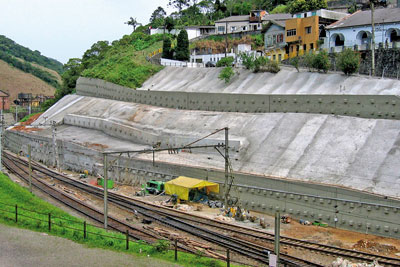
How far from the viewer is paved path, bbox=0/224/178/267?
17.9 meters

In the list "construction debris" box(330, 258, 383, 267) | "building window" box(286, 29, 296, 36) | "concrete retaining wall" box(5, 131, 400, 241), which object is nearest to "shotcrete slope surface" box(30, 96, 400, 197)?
"concrete retaining wall" box(5, 131, 400, 241)

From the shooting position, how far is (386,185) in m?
24.2

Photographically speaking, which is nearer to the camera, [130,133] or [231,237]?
[231,237]

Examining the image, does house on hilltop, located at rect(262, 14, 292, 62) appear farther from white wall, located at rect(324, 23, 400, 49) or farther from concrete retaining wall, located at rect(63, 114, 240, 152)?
concrete retaining wall, located at rect(63, 114, 240, 152)

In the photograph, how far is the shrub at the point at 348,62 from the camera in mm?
37562

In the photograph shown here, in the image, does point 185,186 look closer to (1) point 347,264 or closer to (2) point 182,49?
(1) point 347,264

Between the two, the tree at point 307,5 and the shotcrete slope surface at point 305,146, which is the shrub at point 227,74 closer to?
the shotcrete slope surface at point 305,146

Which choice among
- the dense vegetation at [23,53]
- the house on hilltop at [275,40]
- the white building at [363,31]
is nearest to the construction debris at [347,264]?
the white building at [363,31]

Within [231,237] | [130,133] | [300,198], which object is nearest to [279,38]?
[130,133]

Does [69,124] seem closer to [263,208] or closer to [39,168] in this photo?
[39,168]

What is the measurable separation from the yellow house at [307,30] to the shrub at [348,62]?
1249 centimetres

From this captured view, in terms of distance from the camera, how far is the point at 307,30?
52688mm

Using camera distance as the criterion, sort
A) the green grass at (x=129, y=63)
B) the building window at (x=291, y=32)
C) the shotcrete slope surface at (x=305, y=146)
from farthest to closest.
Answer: the green grass at (x=129, y=63) → the building window at (x=291, y=32) → the shotcrete slope surface at (x=305, y=146)

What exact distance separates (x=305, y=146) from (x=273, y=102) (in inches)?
303
